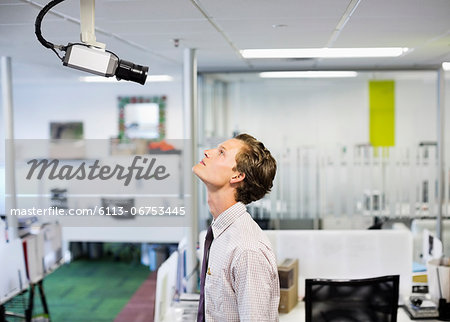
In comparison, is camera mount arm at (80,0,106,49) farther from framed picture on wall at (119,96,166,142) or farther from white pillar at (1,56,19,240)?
framed picture on wall at (119,96,166,142)

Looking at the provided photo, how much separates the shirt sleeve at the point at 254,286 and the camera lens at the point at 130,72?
96 centimetres

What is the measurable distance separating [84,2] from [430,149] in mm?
3972

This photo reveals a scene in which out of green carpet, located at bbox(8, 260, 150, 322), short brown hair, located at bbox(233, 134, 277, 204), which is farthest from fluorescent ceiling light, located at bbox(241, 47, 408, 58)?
green carpet, located at bbox(8, 260, 150, 322)

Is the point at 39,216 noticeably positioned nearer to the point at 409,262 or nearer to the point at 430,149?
the point at 409,262

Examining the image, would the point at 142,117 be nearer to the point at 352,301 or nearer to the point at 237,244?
the point at 352,301

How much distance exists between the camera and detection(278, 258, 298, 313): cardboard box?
2941 mm

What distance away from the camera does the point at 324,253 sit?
3.18 meters

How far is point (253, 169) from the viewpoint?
1.73m

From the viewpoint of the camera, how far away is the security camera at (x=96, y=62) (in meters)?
1.90

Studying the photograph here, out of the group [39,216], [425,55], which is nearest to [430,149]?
[425,55]

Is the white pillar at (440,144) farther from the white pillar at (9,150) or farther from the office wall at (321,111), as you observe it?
the white pillar at (9,150)

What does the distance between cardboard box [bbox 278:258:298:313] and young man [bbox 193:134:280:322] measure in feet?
4.13

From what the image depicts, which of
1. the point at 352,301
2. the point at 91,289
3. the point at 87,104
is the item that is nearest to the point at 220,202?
the point at 352,301

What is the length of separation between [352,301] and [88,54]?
5.52ft
